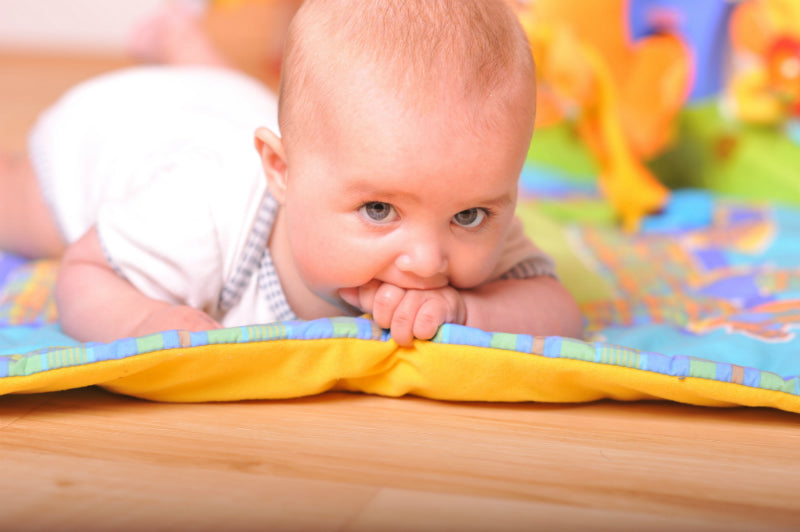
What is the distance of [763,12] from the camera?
5.49 feet

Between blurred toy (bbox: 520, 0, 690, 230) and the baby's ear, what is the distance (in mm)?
870

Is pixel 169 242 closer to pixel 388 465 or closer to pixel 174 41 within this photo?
pixel 388 465

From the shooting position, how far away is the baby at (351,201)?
0.80m

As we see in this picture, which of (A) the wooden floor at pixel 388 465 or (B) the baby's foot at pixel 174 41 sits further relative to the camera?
(B) the baby's foot at pixel 174 41

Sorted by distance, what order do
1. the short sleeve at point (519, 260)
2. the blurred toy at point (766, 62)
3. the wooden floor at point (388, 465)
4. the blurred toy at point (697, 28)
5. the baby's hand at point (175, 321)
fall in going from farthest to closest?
the blurred toy at point (697, 28) < the blurred toy at point (766, 62) < the short sleeve at point (519, 260) < the baby's hand at point (175, 321) < the wooden floor at point (388, 465)

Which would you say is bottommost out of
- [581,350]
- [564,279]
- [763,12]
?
[581,350]

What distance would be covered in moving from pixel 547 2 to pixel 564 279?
2.58 feet

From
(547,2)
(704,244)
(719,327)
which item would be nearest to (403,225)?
(719,327)

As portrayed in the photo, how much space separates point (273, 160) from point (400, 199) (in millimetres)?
210

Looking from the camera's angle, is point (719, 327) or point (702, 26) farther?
point (702, 26)

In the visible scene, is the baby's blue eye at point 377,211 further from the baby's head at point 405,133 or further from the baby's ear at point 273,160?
the baby's ear at point 273,160

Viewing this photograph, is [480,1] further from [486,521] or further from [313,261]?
[486,521]

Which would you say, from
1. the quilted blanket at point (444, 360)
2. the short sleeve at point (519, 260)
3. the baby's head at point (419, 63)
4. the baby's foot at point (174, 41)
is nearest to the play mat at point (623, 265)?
the quilted blanket at point (444, 360)

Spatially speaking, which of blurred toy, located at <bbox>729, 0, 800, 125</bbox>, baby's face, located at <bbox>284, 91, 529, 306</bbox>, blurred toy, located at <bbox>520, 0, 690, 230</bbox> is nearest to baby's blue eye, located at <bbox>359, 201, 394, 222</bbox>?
baby's face, located at <bbox>284, 91, 529, 306</bbox>
